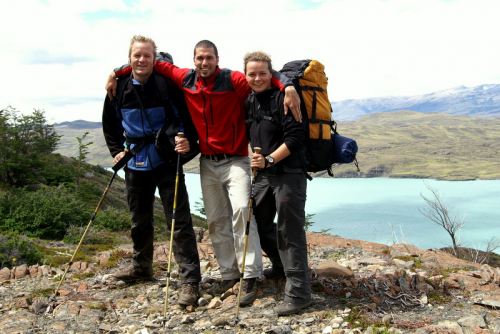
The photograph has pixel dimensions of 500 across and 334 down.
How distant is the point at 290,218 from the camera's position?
4461 millimetres

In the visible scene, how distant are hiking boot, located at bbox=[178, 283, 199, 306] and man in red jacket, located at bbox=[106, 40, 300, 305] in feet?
1.06

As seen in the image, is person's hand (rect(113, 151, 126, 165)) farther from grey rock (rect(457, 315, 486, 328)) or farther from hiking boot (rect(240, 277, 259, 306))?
grey rock (rect(457, 315, 486, 328))

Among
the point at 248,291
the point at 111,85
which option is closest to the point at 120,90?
the point at 111,85

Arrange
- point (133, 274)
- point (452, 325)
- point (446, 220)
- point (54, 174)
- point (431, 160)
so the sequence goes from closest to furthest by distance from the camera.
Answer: point (452, 325) → point (133, 274) → point (446, 220) → point (54, 174) → point (431, 160)

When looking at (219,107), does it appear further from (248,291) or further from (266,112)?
(248,291)

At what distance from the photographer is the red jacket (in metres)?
4.69

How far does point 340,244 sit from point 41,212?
8990 millimetres

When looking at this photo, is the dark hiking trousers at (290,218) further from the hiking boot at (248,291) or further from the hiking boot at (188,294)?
the hiking boot at (188,294)

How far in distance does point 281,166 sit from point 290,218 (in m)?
0.63

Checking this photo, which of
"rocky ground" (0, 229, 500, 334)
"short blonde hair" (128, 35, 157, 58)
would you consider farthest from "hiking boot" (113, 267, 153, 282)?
"short blonde hair" (128, 35, 157, 58)

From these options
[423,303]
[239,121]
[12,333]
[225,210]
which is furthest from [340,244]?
[12,333]

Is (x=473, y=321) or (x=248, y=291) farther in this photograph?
(x=248, y=291)

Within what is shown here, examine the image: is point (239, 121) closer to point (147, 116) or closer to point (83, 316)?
point (147, 116)

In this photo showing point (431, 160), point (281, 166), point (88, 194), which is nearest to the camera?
point (281, 166)
